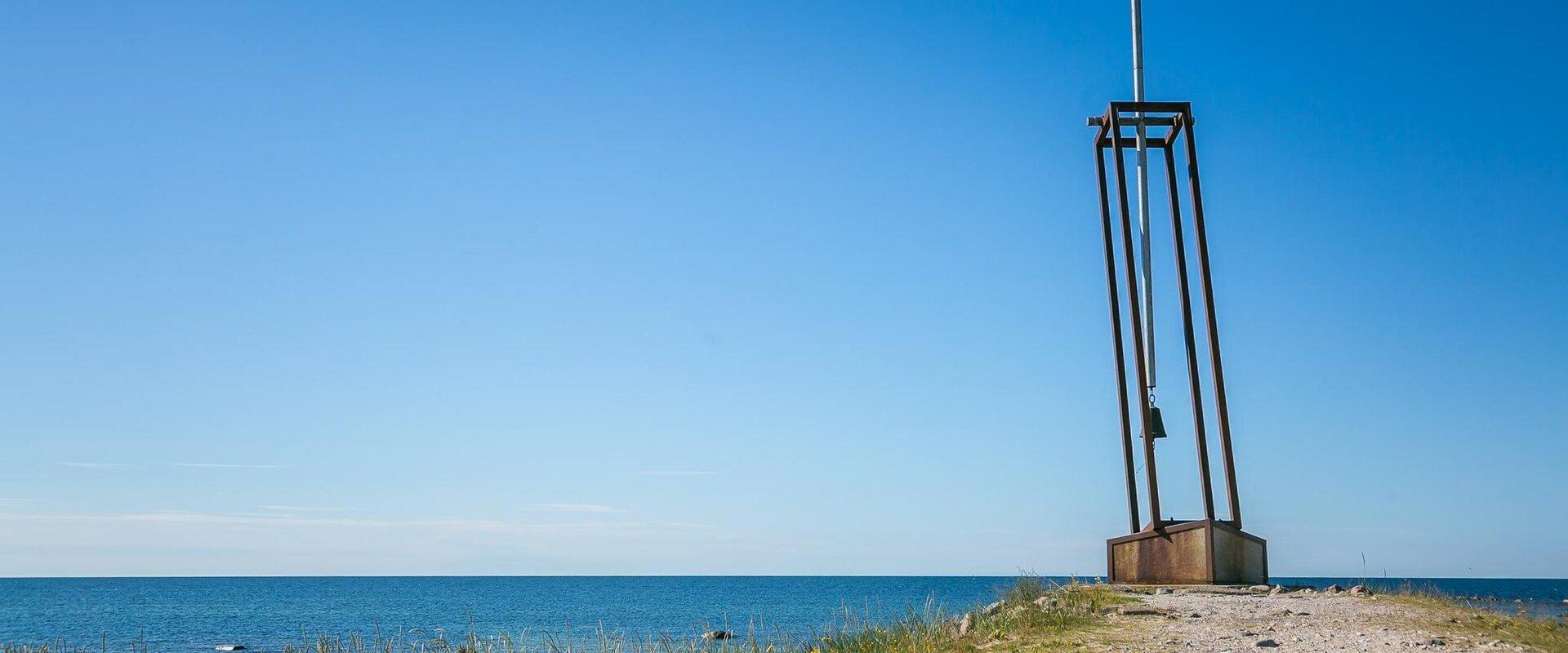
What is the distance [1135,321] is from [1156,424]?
122cm

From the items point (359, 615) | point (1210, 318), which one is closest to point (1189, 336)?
point (1210, 318)

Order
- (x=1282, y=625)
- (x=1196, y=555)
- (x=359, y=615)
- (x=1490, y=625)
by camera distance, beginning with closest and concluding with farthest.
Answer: (x=1282, y=625), (x=1490, y=625), (x=1196, y=555), (x=359, y=615)

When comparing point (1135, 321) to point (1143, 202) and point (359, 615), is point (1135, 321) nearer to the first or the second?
point (1143, 202)

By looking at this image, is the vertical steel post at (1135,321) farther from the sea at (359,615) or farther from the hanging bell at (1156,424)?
the sea at (359,615)

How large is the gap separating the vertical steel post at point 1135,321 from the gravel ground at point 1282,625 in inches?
79.5

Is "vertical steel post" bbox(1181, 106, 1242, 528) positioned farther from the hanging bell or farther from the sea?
the sea

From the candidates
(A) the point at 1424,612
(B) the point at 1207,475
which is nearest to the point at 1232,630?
(A) the point at 1424,612

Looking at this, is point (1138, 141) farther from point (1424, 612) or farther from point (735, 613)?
point (735, 613)

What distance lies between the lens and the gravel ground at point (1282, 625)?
280 inches

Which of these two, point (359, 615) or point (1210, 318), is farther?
point (359, 615)

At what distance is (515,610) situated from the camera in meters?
65.6

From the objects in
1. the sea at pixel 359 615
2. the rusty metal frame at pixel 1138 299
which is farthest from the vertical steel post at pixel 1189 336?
the sea at pixel 359 615

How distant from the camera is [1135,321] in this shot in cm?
1311

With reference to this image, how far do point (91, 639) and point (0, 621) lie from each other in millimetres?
20643
